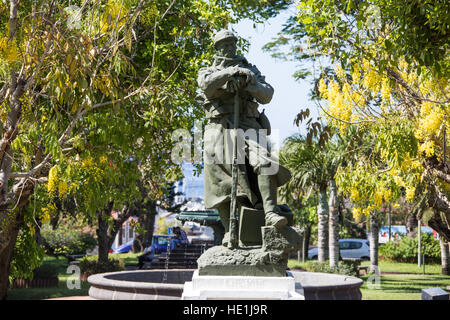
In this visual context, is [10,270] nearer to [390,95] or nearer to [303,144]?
[390,95]

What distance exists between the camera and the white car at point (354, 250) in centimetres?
3534

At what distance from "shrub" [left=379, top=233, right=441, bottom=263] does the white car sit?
3.63m

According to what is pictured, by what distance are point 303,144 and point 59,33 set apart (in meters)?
13.2

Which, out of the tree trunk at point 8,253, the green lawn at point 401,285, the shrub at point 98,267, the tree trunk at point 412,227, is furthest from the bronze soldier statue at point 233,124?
the tree trunk at point 412,227

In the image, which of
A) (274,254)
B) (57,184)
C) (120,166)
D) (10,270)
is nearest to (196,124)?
(120,166)

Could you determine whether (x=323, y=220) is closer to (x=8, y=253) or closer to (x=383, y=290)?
(x=383, y=290)

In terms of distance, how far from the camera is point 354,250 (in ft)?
117

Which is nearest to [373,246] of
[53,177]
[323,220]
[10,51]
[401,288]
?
[323,220]

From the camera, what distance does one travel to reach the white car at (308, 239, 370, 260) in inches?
1391

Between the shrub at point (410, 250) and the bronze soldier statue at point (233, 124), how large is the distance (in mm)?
23598

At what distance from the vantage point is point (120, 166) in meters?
10.3

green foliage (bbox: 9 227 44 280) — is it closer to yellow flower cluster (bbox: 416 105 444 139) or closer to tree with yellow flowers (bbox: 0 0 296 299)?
tree with yellow flowers (bbox: 0 0 296 299)

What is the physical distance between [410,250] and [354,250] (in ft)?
22.1

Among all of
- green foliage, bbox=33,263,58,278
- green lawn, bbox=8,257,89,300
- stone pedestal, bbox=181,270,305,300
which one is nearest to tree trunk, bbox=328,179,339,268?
green lawn, bbox=8,257,89,300
